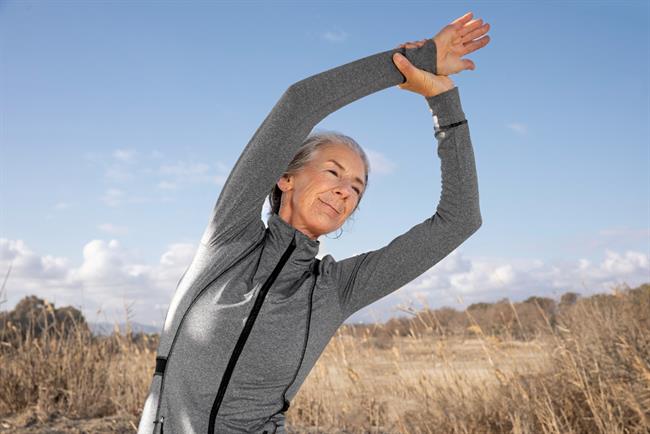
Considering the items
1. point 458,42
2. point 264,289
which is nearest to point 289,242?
point 264,289

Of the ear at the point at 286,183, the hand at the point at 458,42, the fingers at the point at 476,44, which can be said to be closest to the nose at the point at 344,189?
the ear at the point at 286,183

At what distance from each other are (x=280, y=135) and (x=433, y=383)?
162 inches

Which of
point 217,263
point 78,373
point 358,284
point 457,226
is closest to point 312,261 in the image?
point 358,284

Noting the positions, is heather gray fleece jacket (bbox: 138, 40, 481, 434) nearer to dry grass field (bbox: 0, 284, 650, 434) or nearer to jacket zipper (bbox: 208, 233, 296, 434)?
jacket zipper (bbox: 208, 233, 296, 434)

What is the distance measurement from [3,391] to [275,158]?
523cm

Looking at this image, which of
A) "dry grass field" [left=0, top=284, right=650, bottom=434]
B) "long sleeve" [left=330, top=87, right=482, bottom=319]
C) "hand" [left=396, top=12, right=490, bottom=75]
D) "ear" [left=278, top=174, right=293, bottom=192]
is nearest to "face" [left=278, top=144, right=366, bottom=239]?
"ear" [left=278, top=174, right=293, bottom=192]

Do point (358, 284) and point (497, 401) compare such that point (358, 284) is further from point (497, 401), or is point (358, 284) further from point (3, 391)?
point (3, 391)

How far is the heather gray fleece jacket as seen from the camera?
67.9 inches

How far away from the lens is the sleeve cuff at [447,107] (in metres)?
1.98

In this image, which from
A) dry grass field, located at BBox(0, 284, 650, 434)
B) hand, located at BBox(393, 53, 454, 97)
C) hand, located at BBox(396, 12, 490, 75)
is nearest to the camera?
hand, located at BBox(393, 53, 454, 97)

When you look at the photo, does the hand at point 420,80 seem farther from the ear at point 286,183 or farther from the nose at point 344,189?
the ear at point 286,183

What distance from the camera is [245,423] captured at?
68.4 inches

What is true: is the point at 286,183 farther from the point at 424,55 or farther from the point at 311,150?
the point at 424,55

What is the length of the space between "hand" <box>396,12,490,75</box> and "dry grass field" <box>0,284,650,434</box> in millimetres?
2815
